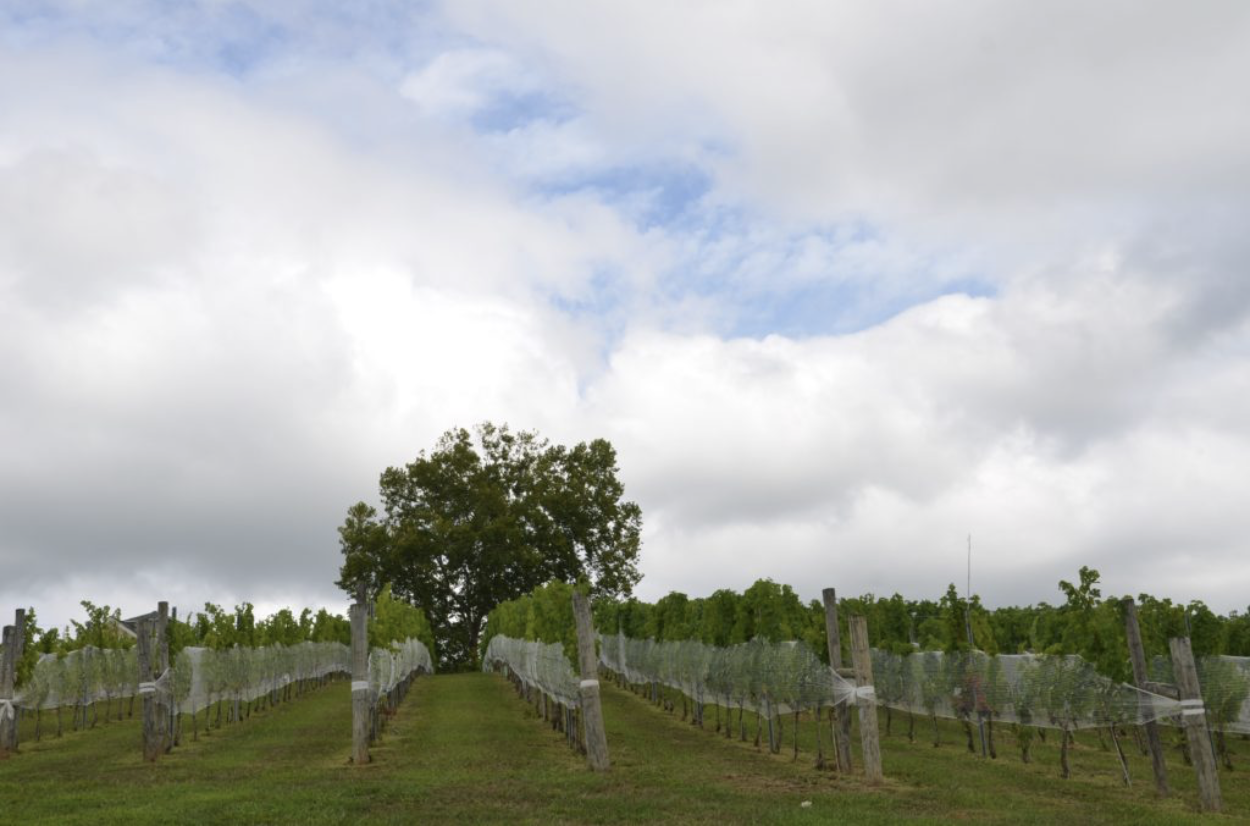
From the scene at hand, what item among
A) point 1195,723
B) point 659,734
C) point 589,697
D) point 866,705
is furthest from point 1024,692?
point 589,697

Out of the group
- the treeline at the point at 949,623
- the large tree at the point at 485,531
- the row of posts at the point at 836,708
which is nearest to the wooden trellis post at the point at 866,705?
the row of posts at the point at 836,708

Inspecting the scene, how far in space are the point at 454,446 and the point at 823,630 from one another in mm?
49404

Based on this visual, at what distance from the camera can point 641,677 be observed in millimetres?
40625

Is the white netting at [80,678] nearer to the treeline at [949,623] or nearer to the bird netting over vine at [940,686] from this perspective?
the treeline at [949,623]

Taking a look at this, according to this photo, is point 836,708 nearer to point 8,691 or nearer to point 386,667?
point 386,667

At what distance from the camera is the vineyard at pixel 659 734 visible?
14984mm

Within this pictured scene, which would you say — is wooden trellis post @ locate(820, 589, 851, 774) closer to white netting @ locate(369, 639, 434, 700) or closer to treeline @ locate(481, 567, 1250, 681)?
treeline @ locate(481, 567, 1250, 681)

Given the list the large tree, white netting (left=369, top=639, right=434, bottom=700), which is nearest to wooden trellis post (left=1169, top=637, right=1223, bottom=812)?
white netting (left=369, top=639, right=434, bottom=700)

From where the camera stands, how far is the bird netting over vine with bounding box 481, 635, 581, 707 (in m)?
23.2

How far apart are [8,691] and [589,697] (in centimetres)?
1484

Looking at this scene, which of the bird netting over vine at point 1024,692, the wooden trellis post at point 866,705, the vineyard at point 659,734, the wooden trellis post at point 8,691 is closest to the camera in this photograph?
the vineyard at point 659,734

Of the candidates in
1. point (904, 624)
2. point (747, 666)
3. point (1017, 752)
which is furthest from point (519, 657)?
point (1017, 752)

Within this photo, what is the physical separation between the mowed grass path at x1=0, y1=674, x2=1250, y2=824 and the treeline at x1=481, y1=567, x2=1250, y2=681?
2.57 meters

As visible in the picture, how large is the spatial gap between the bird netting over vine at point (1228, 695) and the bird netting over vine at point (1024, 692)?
3.48 metres
